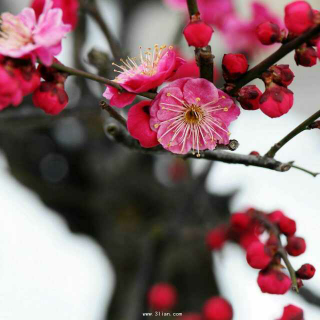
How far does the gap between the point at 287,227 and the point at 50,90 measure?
1.38 feet

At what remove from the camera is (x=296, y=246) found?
26.5 inches

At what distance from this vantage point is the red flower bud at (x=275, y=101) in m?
0.52

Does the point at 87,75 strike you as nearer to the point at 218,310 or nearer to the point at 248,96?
the point at 248,96

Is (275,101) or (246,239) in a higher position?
(275,101)

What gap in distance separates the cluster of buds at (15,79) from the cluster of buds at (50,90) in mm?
17

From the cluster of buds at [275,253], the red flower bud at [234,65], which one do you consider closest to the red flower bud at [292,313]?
the cluster of buds at [275,253]

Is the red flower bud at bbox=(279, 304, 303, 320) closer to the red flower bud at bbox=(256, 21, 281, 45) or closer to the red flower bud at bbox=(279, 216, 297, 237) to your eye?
the red flower bud at bbox=(279, 216, 297, 237)

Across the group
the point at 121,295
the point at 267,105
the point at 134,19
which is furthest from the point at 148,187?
the point at 267,105

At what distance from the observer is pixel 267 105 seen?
522 mm

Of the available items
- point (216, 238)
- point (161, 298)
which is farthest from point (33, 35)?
point (216, 238)

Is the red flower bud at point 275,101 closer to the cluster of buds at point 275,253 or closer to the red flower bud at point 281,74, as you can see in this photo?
the red flower bud at point 281,74

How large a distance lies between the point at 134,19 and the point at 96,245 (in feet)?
4.05

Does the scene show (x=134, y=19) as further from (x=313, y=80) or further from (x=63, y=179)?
(x=313, y=80)

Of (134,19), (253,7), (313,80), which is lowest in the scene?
(313,80)
